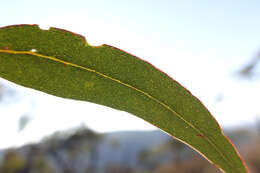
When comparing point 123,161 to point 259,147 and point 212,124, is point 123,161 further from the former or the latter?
point 212,124

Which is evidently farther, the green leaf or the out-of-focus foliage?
the out-of-focus foliage

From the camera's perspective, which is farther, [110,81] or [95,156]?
[95,156]

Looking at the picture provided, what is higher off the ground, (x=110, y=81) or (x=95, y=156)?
(x=95, y=156)

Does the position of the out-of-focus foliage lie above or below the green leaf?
above

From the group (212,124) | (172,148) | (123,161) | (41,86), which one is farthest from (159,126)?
(123,161)
